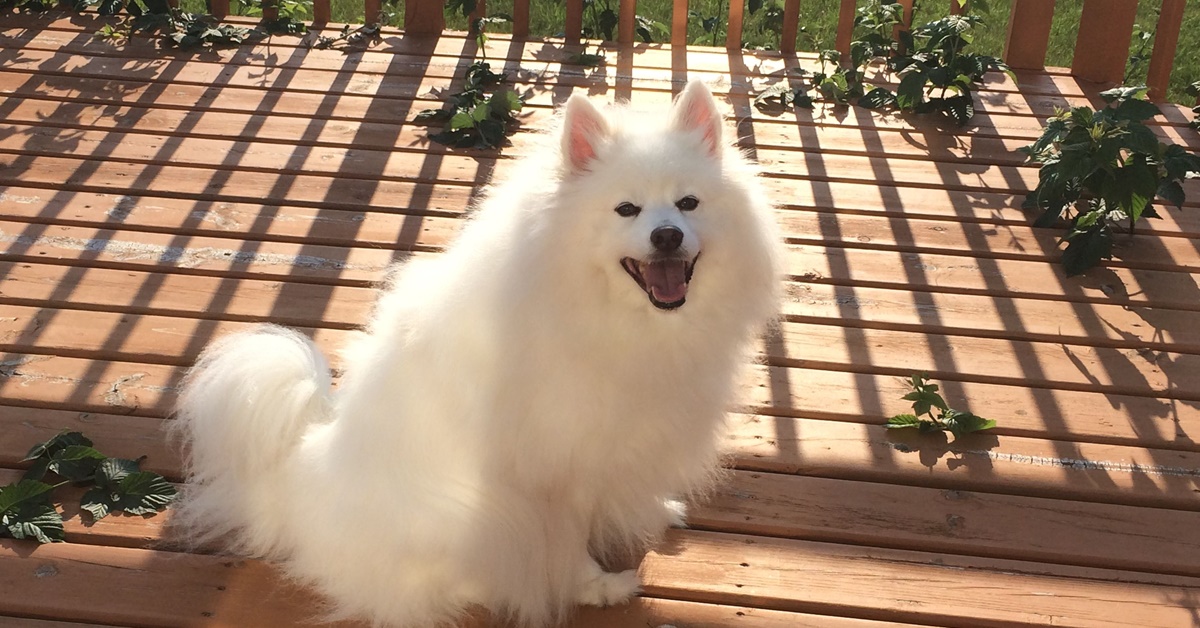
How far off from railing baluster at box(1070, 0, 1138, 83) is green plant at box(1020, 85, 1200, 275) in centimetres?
150

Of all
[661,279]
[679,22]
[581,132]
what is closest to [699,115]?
[581,132]

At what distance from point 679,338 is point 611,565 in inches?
23.1

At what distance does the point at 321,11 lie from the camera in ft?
18.1

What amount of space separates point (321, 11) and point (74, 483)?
3591 mm

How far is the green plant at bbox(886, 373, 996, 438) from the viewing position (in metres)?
2.76

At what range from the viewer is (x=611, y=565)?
235cm

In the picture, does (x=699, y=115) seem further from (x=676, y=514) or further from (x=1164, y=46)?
(x=1164, y=46)

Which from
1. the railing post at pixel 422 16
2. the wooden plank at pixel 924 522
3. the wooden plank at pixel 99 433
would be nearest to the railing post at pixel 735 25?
the railing post at pixel 422 16

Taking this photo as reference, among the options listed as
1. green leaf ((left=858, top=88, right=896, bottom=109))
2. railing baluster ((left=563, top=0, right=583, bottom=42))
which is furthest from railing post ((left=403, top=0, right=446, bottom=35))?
green leaf ((left=858, top=88, right=896, bottom=109))

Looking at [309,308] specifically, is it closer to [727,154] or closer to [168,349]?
[168,349]

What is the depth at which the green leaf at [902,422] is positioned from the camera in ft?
9.12

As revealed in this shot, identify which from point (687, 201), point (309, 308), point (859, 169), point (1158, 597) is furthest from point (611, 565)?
point (859, 169)

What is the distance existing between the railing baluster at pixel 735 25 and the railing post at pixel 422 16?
1.48 metres

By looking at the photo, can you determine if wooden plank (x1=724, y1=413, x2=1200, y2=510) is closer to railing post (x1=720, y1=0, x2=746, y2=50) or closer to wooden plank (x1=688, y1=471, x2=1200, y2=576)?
wooden plank (x1=688, y1=471, x2=1200, y2=576)
